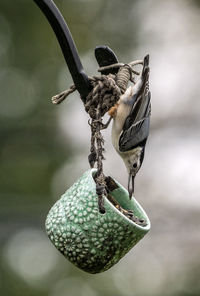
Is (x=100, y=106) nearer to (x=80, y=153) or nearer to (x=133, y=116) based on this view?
(x=133, y=116)

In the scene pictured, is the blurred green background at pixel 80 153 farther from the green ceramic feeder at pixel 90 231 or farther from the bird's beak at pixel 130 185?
the green ceramic feeder at pixel 90 231

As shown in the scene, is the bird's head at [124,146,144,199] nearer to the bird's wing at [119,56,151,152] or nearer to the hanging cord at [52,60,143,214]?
the bird's wing at [119,56,151,152]

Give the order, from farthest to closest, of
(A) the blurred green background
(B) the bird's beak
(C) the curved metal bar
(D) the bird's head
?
(A) the blurred green background
(D) the bird's head
(B) the bird's beak
(C) the curved metal bar

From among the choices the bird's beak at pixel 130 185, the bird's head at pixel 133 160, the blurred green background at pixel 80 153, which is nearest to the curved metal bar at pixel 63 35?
the bird's beak at pixel 130 185

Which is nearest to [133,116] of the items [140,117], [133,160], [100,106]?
[140,117]

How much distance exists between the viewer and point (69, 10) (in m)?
6.84

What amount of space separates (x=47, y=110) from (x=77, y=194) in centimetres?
461

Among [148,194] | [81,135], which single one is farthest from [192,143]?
[81,135]

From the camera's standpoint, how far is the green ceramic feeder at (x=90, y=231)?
1770 mm

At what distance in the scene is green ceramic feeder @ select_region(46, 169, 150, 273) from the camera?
1770 millimetres

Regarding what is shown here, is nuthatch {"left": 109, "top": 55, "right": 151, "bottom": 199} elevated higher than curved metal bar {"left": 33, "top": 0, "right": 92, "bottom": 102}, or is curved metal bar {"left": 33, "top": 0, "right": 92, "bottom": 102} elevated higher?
curved metal bar {"left": 33, "top": 0, "right": 92, "bottom": 102}

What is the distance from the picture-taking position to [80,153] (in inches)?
243

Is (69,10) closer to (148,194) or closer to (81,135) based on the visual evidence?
(81,135)

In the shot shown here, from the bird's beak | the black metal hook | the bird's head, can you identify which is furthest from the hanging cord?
the bird's head
